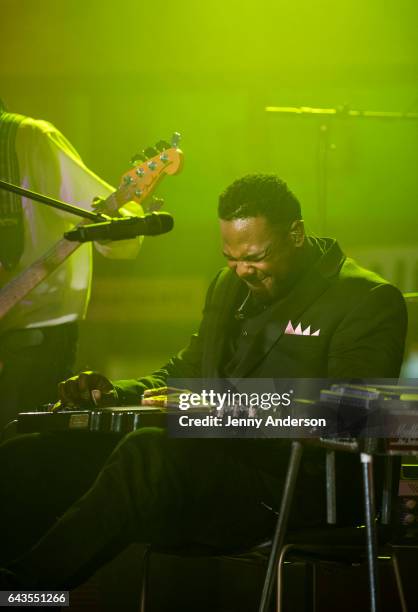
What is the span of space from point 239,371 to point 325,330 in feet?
0.97

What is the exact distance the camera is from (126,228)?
2244 millimetres

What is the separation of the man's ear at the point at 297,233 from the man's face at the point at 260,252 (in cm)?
1

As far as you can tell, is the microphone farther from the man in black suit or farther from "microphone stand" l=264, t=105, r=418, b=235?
"microphone stand" l=264, t=105, r=418, b=235

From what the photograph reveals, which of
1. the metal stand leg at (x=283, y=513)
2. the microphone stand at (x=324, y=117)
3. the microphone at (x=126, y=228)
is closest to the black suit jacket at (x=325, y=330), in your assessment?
the metal stand leg at (x=283, y=513)

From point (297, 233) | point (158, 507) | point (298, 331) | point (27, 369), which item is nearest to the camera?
point (158, 507)

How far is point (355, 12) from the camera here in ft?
12.9

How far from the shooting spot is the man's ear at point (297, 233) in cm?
279

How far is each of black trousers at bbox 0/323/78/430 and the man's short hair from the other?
121 centimetres

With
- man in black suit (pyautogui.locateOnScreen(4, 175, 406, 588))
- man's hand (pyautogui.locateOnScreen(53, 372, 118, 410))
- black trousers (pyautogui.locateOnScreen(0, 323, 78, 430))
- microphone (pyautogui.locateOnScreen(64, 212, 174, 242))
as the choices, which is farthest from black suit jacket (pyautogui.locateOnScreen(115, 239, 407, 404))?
black trousers (pyautogui.locateOnScreen(0, 323, 78, 430))

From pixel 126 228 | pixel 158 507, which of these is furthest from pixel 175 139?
pixel 158 507

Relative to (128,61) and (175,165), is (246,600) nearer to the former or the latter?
(175,165)

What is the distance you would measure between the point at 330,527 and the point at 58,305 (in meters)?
1.75

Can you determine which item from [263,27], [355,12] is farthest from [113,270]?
[355,12]

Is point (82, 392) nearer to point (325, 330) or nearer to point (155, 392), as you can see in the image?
point (155, 392)
